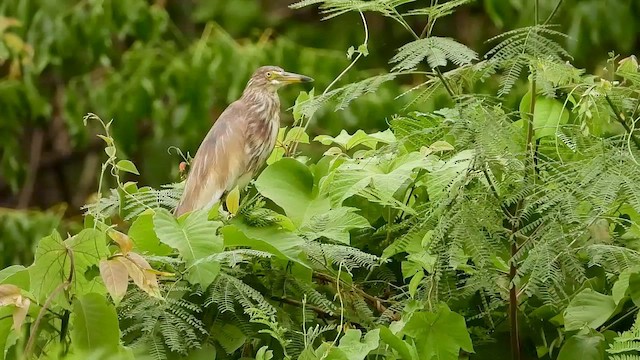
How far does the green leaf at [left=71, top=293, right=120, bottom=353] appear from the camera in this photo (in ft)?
4.65

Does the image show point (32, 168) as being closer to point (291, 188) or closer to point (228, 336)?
point (291, 188)

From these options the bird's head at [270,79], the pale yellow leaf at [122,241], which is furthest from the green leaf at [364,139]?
the bird's head at [270,79]

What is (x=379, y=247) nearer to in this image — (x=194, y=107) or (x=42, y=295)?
(x=42, y=295)

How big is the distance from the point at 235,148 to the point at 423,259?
5.37 feet

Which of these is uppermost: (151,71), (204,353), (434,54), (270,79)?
(434,54)

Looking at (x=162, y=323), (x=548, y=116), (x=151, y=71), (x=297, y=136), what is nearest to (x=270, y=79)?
(x=297, y=136)

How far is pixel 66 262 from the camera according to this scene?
1.46 meters

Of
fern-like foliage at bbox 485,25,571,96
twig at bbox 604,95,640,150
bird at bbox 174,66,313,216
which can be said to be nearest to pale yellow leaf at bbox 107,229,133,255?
fern-like foliage at bbox 485,25,571,96

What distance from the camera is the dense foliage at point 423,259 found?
57.7 inches

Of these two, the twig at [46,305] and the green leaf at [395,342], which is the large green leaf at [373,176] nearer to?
the green leaf at [395,342]

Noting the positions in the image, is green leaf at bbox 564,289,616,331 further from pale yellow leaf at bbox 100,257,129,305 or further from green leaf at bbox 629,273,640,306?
pale yellow leaf at bbox 100,257,129,305

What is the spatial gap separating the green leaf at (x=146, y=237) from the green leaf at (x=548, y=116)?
52cm

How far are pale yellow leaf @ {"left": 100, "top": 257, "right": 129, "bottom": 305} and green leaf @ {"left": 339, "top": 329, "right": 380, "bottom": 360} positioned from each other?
0.26 metres

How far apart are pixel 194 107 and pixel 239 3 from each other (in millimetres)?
2031
